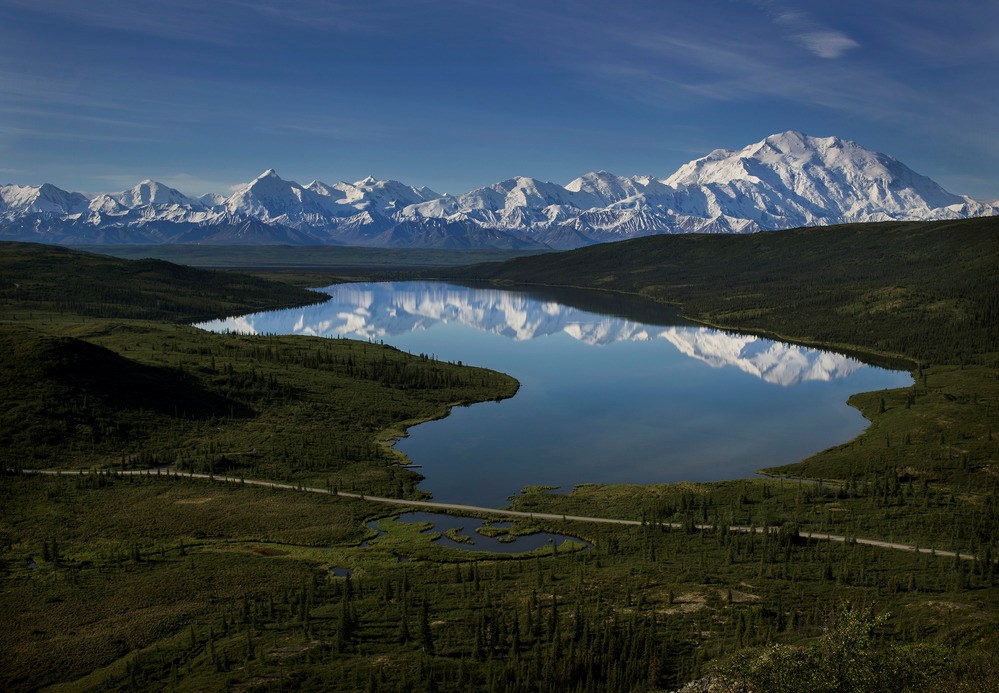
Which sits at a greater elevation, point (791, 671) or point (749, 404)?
point (749, 404)

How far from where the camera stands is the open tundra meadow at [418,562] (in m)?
50.1

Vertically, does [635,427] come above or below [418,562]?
above

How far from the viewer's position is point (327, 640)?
54844 mm

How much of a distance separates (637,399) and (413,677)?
10540cm

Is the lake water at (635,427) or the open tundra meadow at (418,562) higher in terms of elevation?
the lake water at (635,427)

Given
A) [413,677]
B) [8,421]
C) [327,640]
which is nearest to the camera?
[413,677]

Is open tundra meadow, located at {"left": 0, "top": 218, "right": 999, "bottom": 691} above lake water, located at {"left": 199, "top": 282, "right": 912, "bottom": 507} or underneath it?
underneath

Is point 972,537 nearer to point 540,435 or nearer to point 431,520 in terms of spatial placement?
point 431,520

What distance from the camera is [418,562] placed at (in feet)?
237

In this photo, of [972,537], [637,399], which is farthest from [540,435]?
[972,537]

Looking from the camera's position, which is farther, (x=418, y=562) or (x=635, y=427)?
(x=635, y=427)

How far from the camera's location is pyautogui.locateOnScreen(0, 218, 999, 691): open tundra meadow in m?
50.1

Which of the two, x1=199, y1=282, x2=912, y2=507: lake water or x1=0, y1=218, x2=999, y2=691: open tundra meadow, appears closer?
x1=0, y1=218, x2=999, y2=691: open tundra meadow

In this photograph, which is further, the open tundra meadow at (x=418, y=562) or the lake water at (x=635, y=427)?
A: the lake water at (x=635, y=427)
